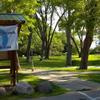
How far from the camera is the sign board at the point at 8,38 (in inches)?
656

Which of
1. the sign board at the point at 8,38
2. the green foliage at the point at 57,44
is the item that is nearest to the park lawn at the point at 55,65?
the sign board at the point at 8,38

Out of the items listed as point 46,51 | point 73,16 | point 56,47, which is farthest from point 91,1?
point 56,47

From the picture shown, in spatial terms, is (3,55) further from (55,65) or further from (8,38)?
(55,65)

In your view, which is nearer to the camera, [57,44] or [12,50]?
[12,50]

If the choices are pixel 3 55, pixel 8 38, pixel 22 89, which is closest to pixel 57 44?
pixel 3 55

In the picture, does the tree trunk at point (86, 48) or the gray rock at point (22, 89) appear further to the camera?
the tree trunk at point (86, 48)

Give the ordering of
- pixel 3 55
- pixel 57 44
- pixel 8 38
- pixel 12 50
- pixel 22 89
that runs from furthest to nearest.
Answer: pixel 57 44 < pixel 3 55 < pixel 12 50 < pixel 8 38 < pixel 22 89

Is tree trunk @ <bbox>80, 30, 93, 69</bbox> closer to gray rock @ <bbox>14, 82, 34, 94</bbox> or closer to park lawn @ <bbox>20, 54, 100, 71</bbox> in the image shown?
park lawn @ <bbox>20, 54, 100, 71</bbox>

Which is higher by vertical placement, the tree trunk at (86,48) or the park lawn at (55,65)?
the tree trunk at (86,48)

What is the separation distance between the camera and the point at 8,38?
55.3 feet

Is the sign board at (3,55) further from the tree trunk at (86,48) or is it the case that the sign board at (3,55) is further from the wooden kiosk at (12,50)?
the tree trunk at (86,48)

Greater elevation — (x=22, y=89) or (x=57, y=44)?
(x=57, y=44)

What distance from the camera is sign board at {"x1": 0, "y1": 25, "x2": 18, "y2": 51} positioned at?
1667 cm

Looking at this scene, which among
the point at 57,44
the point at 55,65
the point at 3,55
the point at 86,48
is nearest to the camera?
the point at 3,55
